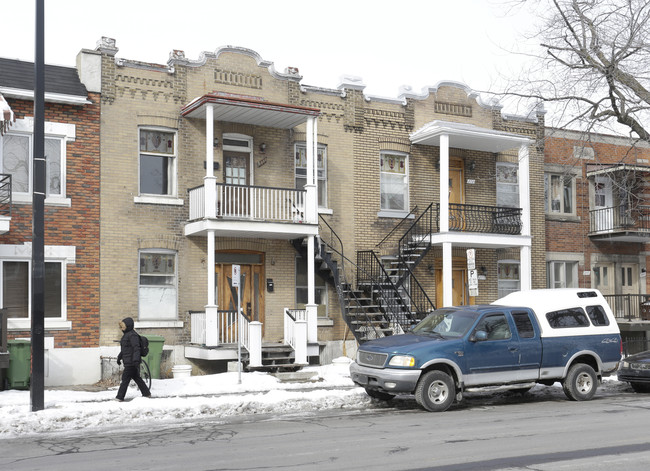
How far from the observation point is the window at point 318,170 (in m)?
21.2

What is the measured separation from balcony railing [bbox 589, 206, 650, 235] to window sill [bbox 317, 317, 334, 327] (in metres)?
10.5

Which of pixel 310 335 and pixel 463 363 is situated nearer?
pixel 463 363

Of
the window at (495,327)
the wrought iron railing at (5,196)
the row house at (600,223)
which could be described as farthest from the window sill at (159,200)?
the row house at (600,223)

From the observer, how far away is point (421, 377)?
1270cm

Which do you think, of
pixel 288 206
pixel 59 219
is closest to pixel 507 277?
pixel 288 206

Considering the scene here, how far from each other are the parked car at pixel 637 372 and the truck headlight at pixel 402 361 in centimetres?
573

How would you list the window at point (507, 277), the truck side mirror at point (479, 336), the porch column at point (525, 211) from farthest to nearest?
the window at point (507, 277) < the porch column at point (525, 211) < the truck side mirror at point (479, 336)

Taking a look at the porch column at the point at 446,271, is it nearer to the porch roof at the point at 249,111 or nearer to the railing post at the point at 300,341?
the railing post at the point at 300,341

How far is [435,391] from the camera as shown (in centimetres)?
1278

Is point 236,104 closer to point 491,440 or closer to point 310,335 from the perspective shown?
point 310,335

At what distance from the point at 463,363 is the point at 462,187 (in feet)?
38.0

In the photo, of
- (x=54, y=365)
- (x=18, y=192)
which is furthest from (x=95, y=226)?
(x=54, y=365)

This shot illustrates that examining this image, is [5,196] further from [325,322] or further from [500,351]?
[500,351]

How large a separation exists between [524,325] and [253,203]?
25.3ft
